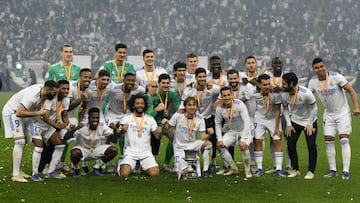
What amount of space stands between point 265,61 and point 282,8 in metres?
7.68

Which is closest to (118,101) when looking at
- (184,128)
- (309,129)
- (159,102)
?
(159,102)

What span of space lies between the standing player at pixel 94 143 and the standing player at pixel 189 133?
3.14 ft

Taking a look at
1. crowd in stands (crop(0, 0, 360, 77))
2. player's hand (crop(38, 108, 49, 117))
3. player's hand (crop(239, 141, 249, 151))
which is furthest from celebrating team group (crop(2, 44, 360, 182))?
crowd in stands (crop(0, 0, 360, 77))

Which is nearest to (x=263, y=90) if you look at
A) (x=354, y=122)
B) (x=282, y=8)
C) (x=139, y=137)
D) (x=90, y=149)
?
(x=139, y=137)

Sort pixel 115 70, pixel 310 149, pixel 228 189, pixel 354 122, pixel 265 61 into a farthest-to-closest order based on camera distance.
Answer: pixel 265 61 → pixel 354 122 → pixel 115 70 → pixel 310 149 → pixel 228 189

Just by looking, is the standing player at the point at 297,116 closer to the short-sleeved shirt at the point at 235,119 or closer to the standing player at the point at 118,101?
the short-sleeved shirt at the point at 235,119

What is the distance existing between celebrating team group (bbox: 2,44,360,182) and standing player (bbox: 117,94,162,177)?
0.05ft

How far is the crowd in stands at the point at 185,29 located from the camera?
158 feet

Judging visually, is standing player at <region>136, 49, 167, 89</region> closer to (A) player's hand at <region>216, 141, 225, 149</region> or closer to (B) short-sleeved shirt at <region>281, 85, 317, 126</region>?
(A) player's hand at <region>216, 141, 225, 149</region>

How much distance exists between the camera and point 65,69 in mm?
11906

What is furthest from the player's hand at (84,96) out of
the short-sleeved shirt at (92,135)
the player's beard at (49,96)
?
the player's beard at (49,96)

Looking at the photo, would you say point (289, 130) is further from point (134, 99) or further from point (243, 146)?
point (134, 99)

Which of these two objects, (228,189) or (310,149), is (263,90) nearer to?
(310,149)

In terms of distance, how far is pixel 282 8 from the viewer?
2020 inches
